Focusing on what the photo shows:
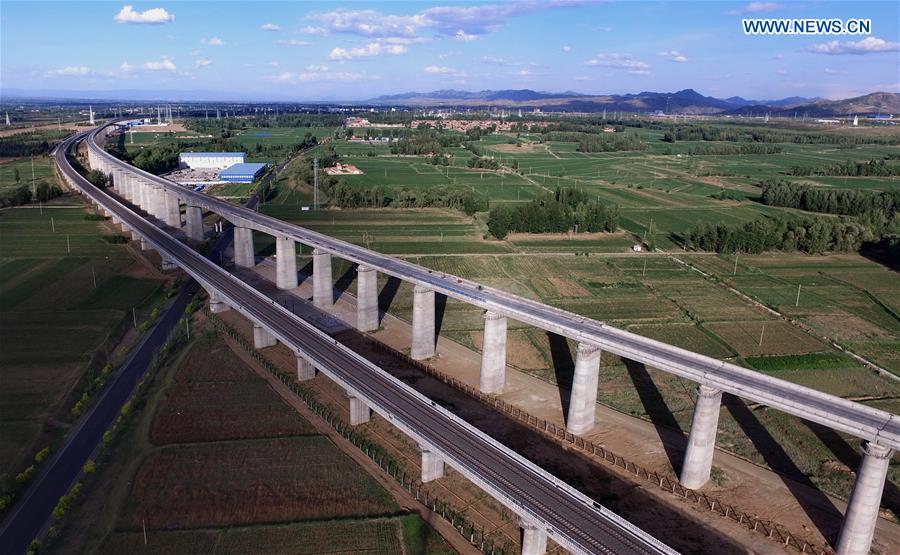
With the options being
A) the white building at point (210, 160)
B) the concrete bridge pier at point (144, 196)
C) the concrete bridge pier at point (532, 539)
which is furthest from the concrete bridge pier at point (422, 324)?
the white building at point (210, 160)

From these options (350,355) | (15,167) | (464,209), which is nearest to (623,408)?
(350,355)

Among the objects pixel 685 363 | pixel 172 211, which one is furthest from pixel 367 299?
pixel 172 211

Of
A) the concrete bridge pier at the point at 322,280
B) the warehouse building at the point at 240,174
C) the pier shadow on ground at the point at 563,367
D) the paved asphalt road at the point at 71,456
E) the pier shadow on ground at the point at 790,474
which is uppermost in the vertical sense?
the warehouse building at the point at 240,174

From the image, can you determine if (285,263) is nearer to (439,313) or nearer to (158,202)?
(439,313)

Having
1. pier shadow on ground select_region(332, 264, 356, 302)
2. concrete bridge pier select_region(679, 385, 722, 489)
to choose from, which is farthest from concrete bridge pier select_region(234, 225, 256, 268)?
concrete bridge pier select_region(679, 385, 722, 489)

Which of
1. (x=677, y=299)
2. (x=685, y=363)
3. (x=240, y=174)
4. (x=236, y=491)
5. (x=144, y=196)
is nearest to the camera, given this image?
(x=236, y=491)

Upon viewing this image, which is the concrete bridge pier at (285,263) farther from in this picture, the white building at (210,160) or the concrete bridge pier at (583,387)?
the white building at (210,160)
